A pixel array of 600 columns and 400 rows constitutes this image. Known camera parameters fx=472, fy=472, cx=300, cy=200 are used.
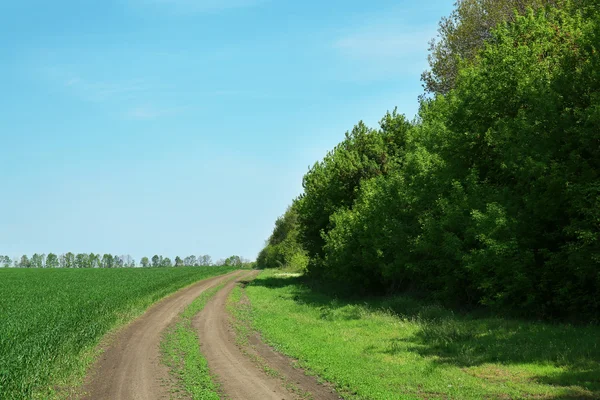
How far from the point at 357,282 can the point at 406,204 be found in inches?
496

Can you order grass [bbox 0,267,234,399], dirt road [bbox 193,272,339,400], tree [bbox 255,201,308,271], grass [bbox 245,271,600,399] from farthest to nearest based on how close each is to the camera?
tree [bbox 255,201,308,271], grass [bbox 0,267,234,399], dirt road [bbox 193,272,339,400], grass [bbox 245,271,600,399]

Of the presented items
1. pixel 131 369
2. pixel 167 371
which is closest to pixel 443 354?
pixel 167 371

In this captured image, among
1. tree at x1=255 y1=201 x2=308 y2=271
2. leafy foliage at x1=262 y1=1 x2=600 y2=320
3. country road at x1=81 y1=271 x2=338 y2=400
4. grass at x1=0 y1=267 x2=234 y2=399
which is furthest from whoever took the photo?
tree at x1=255 y1=201 x2=308 y2=271

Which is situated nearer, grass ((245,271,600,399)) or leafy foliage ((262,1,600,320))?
grass ((245,271,600,399))

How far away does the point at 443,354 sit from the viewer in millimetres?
17156

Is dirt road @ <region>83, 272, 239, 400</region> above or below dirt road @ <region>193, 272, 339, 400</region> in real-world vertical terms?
above

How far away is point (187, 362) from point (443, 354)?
9.15 metres

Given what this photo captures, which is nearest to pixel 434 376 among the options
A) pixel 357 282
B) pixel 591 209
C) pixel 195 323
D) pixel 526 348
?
pixel 526 348

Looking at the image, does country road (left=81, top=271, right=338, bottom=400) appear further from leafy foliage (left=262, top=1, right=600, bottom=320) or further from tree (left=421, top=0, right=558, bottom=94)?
tree (left=421, top=0, right=558, bottom=94)

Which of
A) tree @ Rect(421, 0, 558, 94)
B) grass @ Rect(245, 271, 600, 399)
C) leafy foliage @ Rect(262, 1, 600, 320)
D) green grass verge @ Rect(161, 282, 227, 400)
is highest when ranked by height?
tree @ Rect(421, 0, 558, 94)

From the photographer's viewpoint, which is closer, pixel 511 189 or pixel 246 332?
pixel 246 332

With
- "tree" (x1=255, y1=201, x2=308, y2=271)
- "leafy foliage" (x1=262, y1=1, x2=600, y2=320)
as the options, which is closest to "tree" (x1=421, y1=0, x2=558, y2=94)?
"leafy foliage" (x1=262, y1=1, x2=600, y2=320)

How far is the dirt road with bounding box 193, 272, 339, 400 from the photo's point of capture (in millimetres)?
12688

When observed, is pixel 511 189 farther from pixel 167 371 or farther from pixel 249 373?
pixel 167 371
